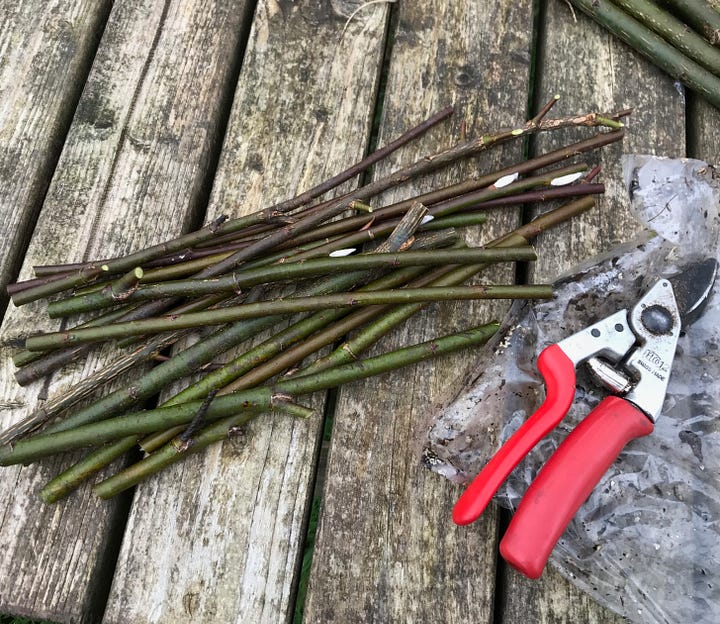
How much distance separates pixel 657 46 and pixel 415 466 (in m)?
1.34

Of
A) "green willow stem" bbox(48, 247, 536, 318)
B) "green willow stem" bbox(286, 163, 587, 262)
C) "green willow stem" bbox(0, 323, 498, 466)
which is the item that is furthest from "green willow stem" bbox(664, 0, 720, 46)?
"green willow stem" bbox(0, 323, 498, 466)

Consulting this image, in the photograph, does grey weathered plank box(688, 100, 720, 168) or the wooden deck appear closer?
the wooden deck

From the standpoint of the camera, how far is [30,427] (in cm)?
127

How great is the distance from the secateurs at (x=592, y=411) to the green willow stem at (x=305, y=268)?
273 mm

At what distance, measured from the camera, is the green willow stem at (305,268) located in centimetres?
130

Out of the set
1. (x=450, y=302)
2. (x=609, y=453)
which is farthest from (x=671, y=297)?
(x=450, y=302)

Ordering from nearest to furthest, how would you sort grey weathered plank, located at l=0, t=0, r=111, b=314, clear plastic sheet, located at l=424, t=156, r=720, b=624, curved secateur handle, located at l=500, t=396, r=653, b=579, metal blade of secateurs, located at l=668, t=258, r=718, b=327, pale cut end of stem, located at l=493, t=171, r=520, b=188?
1. curved secateur handle, located at l=500, t=396, r=653, b=579
2. clear plastic sheet, located at l=424, t=156, r=720, b=624
3. metal blade of secateurs, located at l=668, t=258, r=718, b=327
4. pale cut end of stem, located at l=493, t=171, r=520, b=188
5. grey weathered plank, located at l=0, t=0, r=111, b=314

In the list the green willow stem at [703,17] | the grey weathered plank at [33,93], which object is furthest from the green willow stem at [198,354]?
the green willow stem at [703,17]

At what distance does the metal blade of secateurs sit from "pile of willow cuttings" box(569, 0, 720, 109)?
1.87 ft

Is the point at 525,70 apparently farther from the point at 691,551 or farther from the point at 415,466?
the point at 691,551

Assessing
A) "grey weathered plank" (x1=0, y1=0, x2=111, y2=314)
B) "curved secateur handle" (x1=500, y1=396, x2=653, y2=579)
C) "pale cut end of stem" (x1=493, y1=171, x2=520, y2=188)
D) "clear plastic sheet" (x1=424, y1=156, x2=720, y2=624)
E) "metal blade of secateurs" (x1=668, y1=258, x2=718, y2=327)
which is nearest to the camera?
"curved secateur handle" (x1=500, y1=396, x2=653, y2=579)

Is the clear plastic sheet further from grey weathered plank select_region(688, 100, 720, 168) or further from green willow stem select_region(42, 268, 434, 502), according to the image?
green willow stem select_region(42, 268, 434, 502)

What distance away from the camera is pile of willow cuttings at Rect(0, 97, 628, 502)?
1266mm

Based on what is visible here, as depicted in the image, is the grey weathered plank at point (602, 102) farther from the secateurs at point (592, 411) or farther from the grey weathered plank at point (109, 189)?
the grey weathered plank at point (109, 189)
